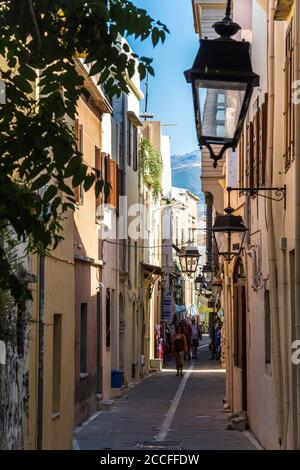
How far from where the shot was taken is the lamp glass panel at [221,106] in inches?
297

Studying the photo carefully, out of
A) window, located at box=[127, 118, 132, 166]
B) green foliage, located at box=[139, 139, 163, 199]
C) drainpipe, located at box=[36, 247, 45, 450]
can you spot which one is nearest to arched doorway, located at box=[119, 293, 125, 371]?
window, located at box=[127, 118, 132, 166]

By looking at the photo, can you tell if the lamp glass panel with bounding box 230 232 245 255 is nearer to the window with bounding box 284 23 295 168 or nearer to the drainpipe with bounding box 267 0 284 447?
the drainpipe with bounding box 267 0 284 447

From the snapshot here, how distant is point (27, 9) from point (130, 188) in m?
28.9

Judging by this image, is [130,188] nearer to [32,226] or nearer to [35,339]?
[35,339]

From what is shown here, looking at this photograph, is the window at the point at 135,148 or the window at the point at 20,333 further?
the window at the point at 135,148

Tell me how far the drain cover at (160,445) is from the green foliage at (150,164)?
2199 centimetres

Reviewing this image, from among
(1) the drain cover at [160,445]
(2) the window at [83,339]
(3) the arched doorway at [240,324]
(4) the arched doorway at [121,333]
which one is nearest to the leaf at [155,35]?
(1) the drain cover at [160,445]

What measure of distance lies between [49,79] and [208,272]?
40228 mm

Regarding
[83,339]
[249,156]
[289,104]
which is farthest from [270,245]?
[83,339]

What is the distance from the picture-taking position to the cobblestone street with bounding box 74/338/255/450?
18.5m

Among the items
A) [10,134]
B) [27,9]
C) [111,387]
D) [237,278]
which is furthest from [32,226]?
[111,387]

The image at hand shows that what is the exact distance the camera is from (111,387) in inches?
1137

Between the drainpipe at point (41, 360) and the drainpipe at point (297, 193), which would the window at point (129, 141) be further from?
the drainpipe at point (297, 193)

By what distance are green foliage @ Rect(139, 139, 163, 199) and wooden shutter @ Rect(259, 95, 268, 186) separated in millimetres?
21901
